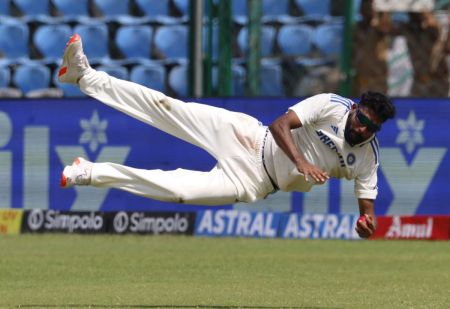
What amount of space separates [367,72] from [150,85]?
340cm

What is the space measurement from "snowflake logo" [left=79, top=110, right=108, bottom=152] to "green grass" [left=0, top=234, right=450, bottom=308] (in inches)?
48.0

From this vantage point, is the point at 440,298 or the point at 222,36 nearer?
the point at 440,298

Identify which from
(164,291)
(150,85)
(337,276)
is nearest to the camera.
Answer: (164,291)

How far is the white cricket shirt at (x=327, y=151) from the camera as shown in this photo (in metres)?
7.84

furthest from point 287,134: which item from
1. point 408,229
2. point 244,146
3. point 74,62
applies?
point 408,229

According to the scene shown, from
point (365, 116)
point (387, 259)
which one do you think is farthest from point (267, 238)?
point (365, 116)

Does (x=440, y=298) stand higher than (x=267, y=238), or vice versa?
(x=440, y=298)

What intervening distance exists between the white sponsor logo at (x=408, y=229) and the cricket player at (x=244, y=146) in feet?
15.6

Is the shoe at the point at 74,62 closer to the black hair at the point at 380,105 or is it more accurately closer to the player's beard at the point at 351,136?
the player's beard at the point at 351,136

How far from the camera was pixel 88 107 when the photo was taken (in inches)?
529

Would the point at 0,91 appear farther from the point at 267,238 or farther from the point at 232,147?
the point at 232,147

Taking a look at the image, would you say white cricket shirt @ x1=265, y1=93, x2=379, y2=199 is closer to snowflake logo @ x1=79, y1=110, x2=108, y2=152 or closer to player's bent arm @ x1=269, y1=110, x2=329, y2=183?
player's bent arm @ x1=269, y1=110, x2=329, y2=183

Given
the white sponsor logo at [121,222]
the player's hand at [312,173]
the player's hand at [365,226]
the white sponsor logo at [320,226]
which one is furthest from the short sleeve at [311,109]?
the white sponsor logo at [121,222]

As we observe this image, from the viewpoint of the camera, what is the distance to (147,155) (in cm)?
1332
